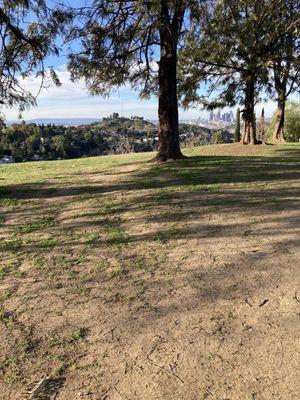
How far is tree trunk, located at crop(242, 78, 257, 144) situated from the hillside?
34.2ft

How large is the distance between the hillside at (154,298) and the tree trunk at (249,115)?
10.4 metres

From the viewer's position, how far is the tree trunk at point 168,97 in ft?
33.9

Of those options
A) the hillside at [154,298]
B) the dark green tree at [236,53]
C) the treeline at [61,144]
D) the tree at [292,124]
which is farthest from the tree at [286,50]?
the tree at [292,124]

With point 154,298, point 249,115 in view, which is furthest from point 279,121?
point 154,298

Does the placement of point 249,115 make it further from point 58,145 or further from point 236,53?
point 58,145

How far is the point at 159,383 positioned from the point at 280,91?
17.0m

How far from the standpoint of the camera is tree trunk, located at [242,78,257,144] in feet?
53.1

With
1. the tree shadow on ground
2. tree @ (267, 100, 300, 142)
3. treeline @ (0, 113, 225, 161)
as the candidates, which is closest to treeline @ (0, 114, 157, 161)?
treeline @ (0, 113, 225, 161)

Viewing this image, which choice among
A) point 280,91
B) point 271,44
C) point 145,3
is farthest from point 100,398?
point 280,91

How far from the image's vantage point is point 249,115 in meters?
16.7

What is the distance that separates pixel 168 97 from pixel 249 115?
23.6 feet

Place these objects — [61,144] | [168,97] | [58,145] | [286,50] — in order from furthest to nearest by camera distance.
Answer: [61,144], [58,145], [286,50], [168,97]

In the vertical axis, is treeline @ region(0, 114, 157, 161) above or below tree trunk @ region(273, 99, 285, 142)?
below

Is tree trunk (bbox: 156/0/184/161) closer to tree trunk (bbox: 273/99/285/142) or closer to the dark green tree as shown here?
the dark green tree
